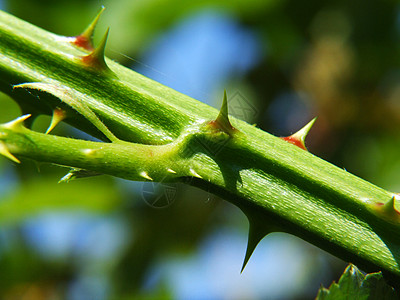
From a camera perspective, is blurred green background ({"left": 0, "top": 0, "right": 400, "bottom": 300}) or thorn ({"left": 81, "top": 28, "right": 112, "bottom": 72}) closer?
thorn ({"left": 81, "top": 28, "right": 112, "bottom": 72})

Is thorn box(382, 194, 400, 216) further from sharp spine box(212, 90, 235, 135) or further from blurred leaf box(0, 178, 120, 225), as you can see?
blurred leaf box(0, 178, 120, 225)

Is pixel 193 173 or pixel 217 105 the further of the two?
pixel 217 105

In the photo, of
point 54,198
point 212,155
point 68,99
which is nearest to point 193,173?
point 212,155

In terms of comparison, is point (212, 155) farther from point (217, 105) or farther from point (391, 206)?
point (217, 105)

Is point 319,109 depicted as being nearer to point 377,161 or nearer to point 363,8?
point 377,161

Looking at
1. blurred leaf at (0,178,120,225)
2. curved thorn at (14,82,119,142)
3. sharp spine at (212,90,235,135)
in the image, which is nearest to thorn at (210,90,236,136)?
sharp spine at (212,90,235,135)

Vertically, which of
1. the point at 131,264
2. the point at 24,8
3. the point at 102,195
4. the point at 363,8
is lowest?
the point at 131,264

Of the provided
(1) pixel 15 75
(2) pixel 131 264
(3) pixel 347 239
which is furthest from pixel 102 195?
(3) pixel 347 239
